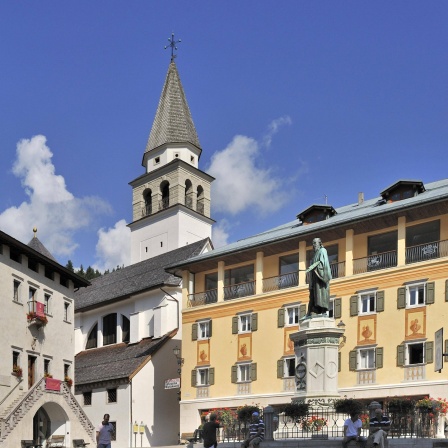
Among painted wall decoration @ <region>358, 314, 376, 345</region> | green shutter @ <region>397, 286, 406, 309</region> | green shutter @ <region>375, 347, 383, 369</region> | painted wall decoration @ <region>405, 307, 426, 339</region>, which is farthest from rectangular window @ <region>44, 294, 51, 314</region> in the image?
painted wall decoration @ <region>405, 307, 426, 339</region>

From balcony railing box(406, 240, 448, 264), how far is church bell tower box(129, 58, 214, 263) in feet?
126

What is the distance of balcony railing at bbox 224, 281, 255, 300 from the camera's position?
4950cm

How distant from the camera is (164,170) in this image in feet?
271

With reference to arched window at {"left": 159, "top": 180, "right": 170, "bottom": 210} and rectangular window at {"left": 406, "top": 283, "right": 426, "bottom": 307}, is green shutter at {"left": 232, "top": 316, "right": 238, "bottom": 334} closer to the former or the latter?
rectangular window at {"left": 406, "top": 283, "right": 426, "bottom": 307}

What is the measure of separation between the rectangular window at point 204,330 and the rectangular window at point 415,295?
13833 mm

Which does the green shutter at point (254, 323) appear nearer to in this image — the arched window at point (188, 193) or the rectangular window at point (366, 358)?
the rectangular window at point (366, 358)

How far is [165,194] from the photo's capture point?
8331 centimetres

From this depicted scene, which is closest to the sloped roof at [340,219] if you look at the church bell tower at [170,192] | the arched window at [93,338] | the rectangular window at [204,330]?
the rectangular window at [204,330]

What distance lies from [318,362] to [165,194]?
5827 centimetres

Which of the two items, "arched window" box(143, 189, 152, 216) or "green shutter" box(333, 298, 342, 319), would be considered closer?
"green shutter" box(333, 298, 342, 319)

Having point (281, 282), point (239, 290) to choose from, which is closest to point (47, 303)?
Result: point (239, 290)

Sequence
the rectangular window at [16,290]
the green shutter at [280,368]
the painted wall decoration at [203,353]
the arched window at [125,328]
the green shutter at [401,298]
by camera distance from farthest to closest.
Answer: the arched window at [125,328], the painted wall decoration at [203,353], the green shutter at [280,368], the rectangular window at [16,290], the green shutter at [401,298]

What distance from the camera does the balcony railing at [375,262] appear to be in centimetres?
4322

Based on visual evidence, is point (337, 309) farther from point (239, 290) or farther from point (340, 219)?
point (239, 290)
